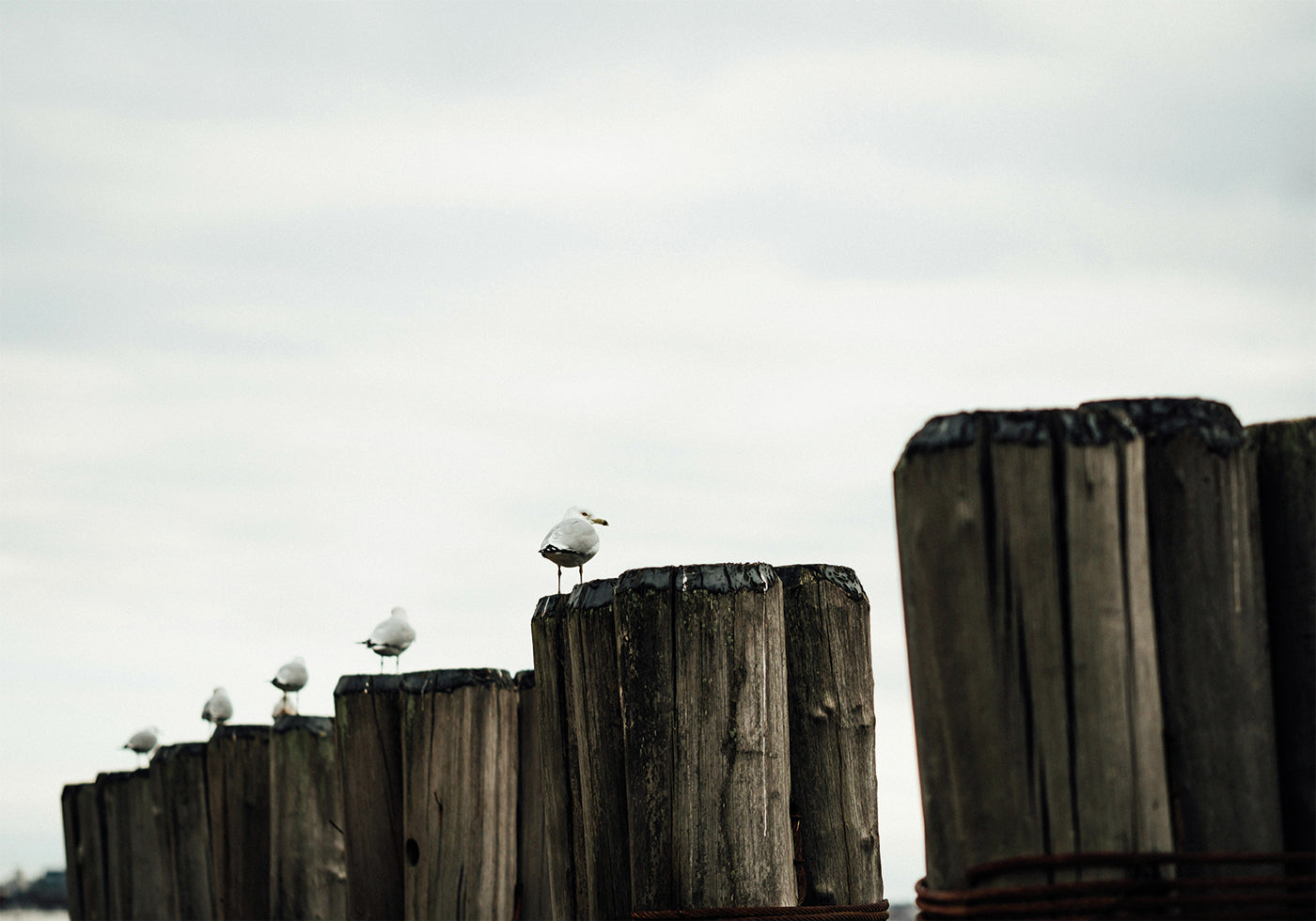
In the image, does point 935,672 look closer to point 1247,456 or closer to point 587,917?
point 1247,456

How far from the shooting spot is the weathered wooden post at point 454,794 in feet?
18.4

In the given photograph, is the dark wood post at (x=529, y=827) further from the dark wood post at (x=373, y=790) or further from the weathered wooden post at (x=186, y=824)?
the weathered wooden post at (x=186, y=824)

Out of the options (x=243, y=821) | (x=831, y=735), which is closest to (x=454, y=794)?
(x=831, y=735)

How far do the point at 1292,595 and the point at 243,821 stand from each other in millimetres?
6427

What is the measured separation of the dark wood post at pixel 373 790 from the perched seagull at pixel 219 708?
6.47 meters

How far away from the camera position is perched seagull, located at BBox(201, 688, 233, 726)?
11.9 meters

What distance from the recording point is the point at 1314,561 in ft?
9.07

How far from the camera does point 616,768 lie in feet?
14.1

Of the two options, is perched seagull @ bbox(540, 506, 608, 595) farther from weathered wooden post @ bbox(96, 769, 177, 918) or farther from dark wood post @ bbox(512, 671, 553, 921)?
weathered wooden post @ bbox(96, 769, 177, 918)

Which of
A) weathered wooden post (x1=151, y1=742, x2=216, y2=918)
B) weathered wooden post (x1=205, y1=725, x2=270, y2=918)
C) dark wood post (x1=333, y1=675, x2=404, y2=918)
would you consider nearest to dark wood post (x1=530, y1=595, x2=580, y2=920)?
dark wood post (x1=333, y1=675, x2=404, y2=918)

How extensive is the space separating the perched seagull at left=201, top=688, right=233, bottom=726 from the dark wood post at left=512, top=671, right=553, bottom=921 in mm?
6737

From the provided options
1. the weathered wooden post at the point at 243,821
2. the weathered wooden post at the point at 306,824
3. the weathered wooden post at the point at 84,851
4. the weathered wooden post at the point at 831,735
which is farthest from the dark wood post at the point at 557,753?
the weathered wooden post at the point at 84,851

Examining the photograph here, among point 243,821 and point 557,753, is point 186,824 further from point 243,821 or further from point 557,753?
point 557,753

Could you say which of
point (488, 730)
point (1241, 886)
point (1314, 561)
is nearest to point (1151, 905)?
point (1241, 886)
